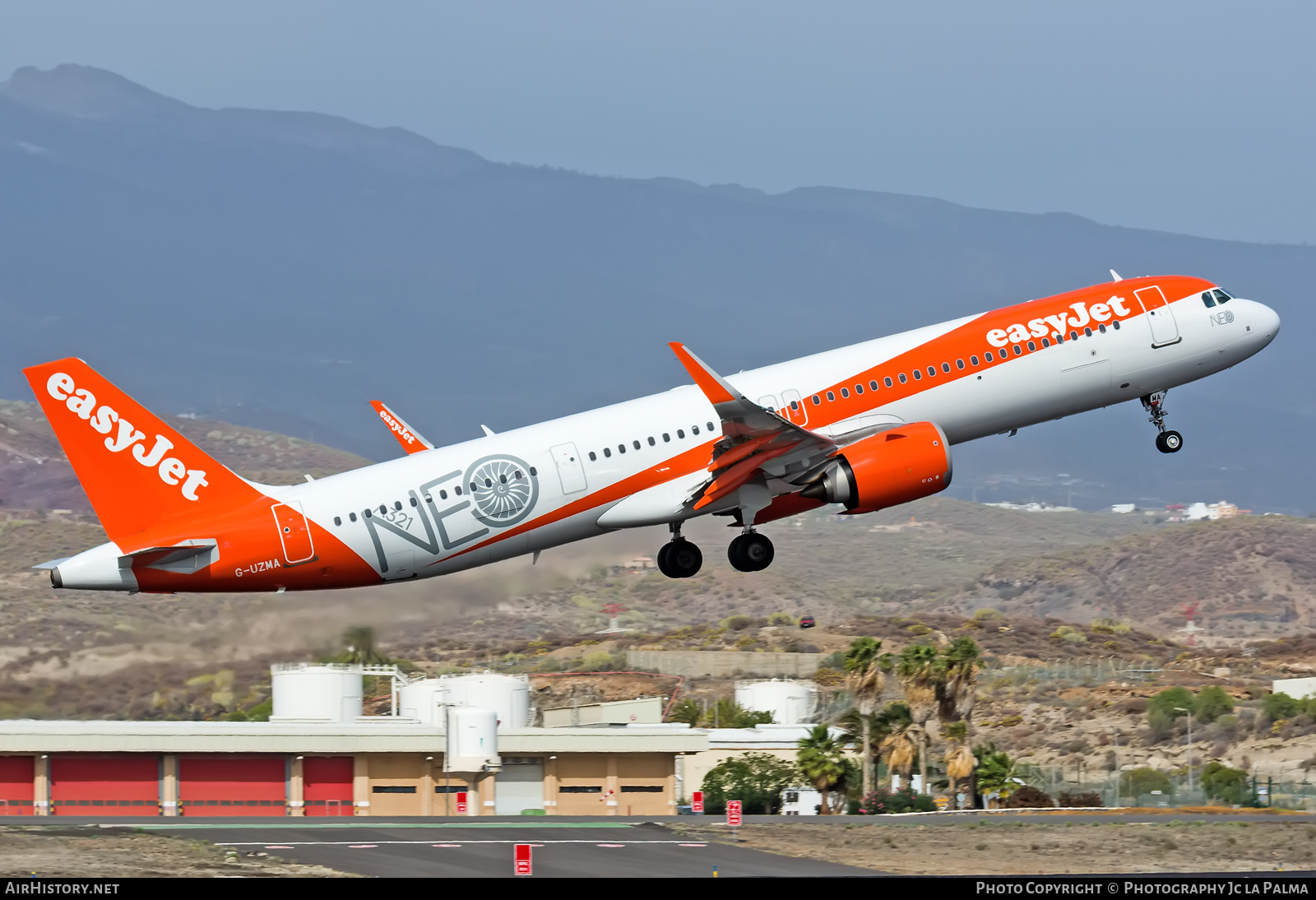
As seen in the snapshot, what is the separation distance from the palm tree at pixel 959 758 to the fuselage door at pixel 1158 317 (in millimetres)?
31590

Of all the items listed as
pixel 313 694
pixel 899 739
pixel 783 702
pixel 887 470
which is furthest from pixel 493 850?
pixel 783 702

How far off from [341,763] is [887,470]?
40.0 meters

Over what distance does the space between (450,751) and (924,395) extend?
3685cm

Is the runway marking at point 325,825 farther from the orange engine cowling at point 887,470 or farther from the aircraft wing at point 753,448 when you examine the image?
the orange engine cowling at point 887,470

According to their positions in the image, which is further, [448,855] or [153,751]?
[153,751]

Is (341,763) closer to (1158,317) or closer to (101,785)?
(101,785)

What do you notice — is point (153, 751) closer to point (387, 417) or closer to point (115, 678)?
point (115, 678)

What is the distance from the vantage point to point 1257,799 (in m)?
74.7

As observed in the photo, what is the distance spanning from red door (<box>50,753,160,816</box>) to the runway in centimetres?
919

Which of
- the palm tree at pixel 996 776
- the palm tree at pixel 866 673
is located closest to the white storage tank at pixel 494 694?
the palm tree at pixel 866 673

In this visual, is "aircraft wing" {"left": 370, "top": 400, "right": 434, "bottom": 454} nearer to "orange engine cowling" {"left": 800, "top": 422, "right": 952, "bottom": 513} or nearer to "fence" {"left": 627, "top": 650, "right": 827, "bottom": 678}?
"orange engine cowling" {"left": 800, "top": 422, "right": 952, "bottom": 513}

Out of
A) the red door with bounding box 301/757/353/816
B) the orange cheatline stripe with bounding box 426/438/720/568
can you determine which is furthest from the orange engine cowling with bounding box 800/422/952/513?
the red door with bounding box 301/757/353/816

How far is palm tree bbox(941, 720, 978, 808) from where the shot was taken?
76.8 meters
